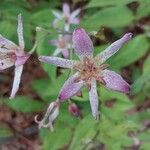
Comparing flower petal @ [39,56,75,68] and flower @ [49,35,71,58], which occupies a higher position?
flower @ [49,35,71,58]

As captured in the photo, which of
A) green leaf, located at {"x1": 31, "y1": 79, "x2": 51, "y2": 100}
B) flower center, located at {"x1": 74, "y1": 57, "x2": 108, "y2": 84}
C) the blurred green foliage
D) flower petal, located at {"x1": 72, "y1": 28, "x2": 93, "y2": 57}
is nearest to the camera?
flower petal, located at {"x1": 72, "y1": 28, "x2": 93, "y2": 57}

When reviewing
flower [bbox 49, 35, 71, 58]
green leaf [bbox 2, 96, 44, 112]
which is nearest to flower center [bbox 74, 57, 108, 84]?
flower [bbox 49, 35, 71, 58]

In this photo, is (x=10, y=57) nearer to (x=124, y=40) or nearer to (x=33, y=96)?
(x=124, y=40)

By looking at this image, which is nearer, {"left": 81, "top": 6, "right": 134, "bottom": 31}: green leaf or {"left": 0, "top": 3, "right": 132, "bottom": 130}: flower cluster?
{"left": 0, "top": 3, "right": 132, "bottom": 130}: flower cluster

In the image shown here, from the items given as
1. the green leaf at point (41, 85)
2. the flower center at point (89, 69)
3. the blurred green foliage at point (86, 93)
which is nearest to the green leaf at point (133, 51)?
the blurred green foliage at point (86, 93)

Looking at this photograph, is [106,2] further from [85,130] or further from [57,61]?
[85,130]

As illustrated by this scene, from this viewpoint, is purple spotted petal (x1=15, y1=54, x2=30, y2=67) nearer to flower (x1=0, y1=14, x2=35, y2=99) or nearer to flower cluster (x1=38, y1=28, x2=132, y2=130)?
flower (x1=0, y1=14, x2=35, y2=99)

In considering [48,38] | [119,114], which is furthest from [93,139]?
[48,38]

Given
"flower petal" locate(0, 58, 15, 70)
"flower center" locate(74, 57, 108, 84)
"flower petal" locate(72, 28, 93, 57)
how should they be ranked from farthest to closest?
1. "flower petal" locate(0, 58, 15, 70)
2. "flower center" locate(74, 57, 108, 84)
3. "flower petal" locate(72, 28, 93, 57)
